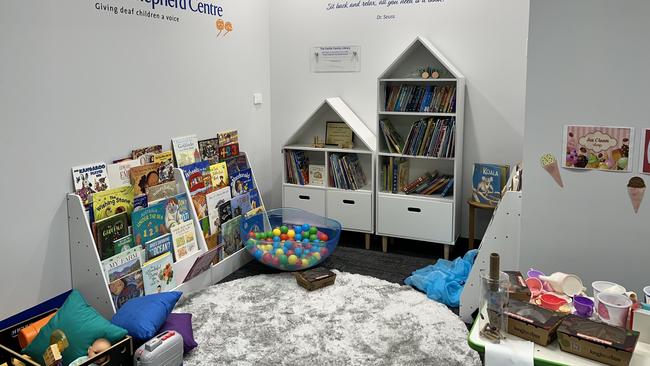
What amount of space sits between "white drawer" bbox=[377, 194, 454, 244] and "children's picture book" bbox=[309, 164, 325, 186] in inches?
22.3

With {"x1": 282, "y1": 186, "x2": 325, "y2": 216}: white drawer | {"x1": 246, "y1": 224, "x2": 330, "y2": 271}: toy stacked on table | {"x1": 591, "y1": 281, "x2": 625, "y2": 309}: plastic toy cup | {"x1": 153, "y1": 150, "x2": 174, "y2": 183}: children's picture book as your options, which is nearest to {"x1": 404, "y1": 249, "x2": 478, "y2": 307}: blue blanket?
{"x1": 246, "y1": 224, "x2": 330, "y2": 271}: toy stacked on table

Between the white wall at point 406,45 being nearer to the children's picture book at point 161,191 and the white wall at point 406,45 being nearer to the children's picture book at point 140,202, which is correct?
the children's picture book at point 161,191

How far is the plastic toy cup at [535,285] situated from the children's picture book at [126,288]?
2243 millimetres

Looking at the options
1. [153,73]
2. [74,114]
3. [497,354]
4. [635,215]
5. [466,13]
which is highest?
[466,13]

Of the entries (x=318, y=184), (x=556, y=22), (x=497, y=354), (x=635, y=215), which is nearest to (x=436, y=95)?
(x=318, y=184)

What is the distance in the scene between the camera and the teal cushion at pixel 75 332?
2.53m

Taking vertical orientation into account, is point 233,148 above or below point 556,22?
below

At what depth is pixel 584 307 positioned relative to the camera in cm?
183

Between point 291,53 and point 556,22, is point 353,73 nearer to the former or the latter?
point 291,53

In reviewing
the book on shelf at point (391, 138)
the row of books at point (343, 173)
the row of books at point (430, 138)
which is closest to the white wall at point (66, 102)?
the row of books at point (343, 173)

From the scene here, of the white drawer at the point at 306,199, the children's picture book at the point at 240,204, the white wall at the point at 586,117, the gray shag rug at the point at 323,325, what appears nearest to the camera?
the white wall at the point at 586,117

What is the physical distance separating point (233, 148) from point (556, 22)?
2.63 metres

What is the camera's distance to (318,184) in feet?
15.2

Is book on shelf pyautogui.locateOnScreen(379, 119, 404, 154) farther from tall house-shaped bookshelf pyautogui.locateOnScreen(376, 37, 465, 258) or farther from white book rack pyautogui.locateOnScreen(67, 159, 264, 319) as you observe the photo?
white book rack pyautogui.locateOnScreen(67, 159, 264, 319)
